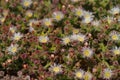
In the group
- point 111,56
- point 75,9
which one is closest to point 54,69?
point 111,56

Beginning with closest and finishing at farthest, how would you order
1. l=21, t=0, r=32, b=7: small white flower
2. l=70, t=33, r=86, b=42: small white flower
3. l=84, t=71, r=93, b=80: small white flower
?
1. l=84, t=71, r=93, b=80: small white flower
2. l=70, t=33, r=86, b=42: small white flower
3. l=21, t=0, r=32, b=7: small white flower

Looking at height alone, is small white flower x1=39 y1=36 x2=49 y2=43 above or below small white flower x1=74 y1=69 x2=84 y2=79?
above

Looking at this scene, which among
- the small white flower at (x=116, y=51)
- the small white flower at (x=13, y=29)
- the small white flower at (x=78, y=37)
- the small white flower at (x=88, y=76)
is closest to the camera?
the small white flower at (x=88, y=76)

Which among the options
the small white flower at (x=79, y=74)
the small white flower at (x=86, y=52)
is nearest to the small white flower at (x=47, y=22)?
the small white flower at (x=86, y=52)

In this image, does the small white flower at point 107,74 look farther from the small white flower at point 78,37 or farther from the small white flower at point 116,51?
the small white flower at point 78,37

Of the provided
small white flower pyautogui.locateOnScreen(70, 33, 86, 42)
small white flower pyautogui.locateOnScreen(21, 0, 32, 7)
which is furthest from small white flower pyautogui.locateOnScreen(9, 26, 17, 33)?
small white flower pyautogui.locateOnScreen(70, 33, 86, 42)

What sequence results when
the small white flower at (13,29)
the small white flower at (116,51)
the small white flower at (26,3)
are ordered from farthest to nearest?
the small white flower at (26,3), the small white flower at (13,29), the small white flower at (116,51)

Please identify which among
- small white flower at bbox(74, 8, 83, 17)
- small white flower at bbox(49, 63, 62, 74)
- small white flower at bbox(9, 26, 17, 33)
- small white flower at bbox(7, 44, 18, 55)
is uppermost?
small white flower at bbox(74, 8, 83, 17)

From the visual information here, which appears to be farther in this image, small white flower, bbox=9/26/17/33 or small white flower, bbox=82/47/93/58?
small white flower, bbox=9/26/17/33

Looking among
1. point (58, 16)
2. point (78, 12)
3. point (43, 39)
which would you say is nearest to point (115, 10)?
point (78, 12)

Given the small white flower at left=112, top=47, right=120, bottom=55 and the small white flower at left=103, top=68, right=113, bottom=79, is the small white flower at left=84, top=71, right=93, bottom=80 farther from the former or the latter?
the small white flower at left=112, top=47, right=120, bottom=55
